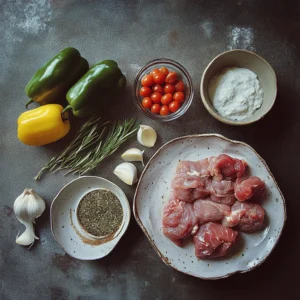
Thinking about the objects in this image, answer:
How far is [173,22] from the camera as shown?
227cm

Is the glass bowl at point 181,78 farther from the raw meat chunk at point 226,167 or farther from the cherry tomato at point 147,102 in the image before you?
the raw meat chunk at point 226,167

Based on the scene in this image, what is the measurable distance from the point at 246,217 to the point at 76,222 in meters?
0.95

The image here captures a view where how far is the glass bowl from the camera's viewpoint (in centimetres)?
215

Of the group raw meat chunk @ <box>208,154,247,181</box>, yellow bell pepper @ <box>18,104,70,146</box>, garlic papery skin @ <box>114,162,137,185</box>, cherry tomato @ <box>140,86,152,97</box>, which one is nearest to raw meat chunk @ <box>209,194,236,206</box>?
raw meat chunk @ <box>208,154,247,181</box>

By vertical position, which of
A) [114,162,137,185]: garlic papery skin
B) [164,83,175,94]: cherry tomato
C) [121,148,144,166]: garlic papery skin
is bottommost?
[114,162,137,185]: garlic papery skin

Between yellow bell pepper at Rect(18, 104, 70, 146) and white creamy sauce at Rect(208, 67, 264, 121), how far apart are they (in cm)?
84

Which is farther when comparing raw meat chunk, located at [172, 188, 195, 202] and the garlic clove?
the garlic clove

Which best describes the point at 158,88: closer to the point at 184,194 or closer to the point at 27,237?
the point at 184,194

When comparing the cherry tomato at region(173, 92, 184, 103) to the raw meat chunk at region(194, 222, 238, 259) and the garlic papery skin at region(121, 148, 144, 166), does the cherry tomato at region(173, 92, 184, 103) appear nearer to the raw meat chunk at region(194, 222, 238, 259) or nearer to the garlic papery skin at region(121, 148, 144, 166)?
the garlic papery skin at region(121, 148, 144, 166)

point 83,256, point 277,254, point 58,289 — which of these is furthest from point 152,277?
point 277,254

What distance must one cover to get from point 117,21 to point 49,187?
105 centimetres

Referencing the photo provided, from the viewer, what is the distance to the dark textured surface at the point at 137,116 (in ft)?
7.28

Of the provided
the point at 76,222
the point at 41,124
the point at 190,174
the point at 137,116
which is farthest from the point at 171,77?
the point at 76,222

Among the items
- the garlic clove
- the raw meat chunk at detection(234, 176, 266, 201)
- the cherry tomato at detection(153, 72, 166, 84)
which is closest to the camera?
the raw meat chunk at detection(234, 176, 266, 201)
